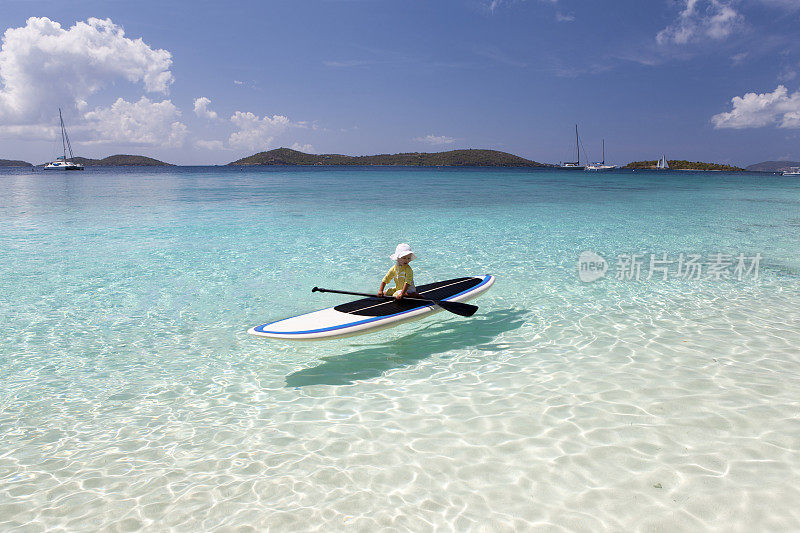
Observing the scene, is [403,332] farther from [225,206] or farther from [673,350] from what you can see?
[225,206]

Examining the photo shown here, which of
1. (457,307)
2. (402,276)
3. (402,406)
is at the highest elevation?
(402,276)

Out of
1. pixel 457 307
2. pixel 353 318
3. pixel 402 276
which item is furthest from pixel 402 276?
pixel 353 318

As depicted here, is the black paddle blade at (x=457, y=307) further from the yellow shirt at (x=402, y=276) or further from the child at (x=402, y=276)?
A: the yellow shirt at (x=402, y=276)

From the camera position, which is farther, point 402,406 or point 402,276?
point 402,276

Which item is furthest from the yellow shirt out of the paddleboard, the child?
the paddleboard

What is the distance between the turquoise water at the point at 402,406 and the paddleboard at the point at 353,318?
53cm

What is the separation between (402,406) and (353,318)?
1.77 meters

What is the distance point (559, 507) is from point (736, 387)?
3.57 meters

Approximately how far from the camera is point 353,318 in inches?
276

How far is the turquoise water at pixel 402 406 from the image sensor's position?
13.3 feet

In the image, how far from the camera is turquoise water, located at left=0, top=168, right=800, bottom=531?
4.05m

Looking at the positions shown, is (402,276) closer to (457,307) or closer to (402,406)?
(457,307)

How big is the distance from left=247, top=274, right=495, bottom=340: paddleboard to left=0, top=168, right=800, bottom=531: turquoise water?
53cm

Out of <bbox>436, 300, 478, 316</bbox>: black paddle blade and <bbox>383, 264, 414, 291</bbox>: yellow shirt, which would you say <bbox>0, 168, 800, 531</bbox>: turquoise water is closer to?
<bbox>436, 300, 478, 316</bbox>: black paddle blade
